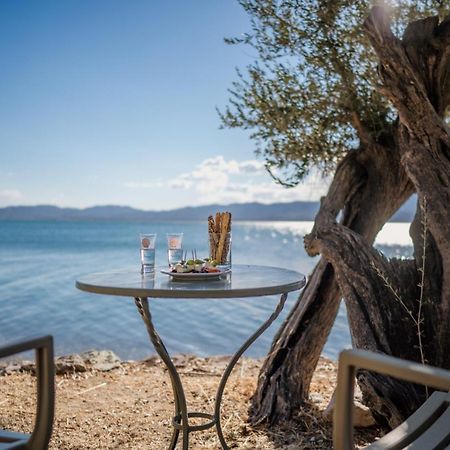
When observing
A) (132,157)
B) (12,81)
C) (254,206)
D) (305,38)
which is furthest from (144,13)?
(254,206)

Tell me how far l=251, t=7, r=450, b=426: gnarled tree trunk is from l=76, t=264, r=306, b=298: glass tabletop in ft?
2.46

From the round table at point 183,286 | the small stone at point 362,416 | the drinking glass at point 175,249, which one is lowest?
the small stone at point 362,416

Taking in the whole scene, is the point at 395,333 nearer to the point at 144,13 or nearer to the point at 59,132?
the point at 144,13

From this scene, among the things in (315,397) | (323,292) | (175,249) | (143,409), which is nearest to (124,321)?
(143,409)

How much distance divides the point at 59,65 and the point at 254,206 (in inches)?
1036

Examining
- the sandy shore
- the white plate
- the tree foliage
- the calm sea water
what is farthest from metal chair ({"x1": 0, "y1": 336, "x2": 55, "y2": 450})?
the calm sea water

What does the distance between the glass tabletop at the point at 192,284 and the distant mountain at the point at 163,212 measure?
36953mm

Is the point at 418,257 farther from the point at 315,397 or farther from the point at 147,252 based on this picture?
the point at 147,252

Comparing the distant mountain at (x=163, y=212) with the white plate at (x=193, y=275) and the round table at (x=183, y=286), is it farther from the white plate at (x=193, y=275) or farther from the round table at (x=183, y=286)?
the white plate at (x=193, y=275)

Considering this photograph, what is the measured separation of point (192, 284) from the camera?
8.61 feet

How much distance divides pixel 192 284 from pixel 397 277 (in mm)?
1675

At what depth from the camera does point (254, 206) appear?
157 ft

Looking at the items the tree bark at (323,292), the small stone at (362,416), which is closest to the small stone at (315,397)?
the tree bark at (323,292)

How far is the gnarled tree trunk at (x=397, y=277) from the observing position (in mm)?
3465
